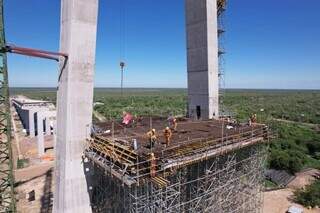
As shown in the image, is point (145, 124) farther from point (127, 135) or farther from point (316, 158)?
point (316, 158)

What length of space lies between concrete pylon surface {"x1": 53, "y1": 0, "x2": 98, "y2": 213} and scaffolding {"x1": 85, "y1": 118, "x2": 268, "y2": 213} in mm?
907

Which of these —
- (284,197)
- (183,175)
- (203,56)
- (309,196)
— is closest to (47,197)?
(183,175)

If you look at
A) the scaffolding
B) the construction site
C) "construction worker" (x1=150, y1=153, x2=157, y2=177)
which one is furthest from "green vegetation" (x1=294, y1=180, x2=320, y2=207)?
"construction worker" (x1=150, y1=153, x2=157, y2=177)

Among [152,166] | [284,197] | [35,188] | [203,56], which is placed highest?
[203,56]

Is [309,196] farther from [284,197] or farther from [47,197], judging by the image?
[47,197]

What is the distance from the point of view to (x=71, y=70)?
14.4 meters

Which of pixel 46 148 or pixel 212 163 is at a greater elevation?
pixel 212 163

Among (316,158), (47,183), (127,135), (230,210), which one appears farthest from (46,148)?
(316,158)

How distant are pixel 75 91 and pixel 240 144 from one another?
9464 mm

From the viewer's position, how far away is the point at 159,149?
13109 millimetres

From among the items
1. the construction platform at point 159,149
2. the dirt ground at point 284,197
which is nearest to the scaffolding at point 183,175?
the construction platform at point 159,149

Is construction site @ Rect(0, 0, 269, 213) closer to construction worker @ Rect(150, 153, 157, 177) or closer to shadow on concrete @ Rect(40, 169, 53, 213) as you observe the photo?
construction worker @ Rect(150, 153, 157, 177)

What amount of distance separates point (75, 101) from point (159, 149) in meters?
5.16

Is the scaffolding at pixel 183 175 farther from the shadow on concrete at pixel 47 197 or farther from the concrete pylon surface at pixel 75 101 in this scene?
the shadow on concrete at pixel 47 197
